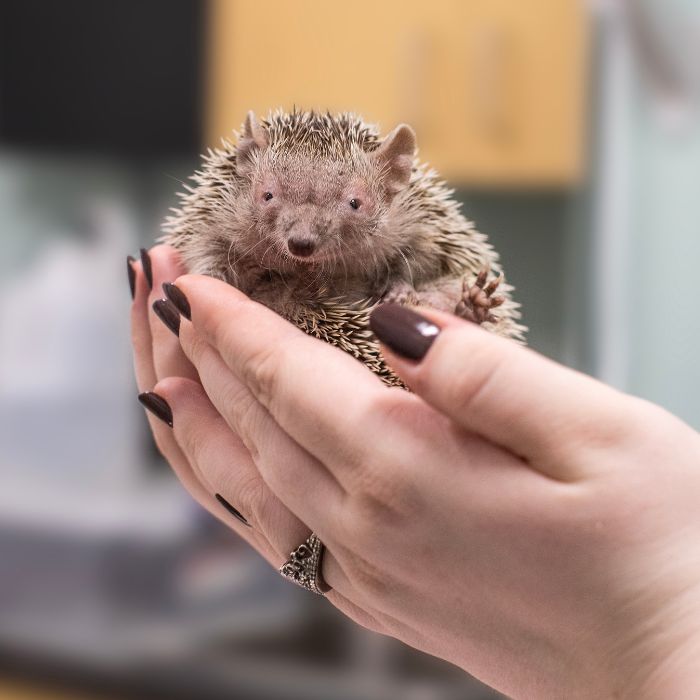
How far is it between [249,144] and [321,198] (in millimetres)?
114

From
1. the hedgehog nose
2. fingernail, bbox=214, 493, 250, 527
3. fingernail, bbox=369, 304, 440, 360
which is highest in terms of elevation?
fingernail, bbox=369, 304, 440, 360

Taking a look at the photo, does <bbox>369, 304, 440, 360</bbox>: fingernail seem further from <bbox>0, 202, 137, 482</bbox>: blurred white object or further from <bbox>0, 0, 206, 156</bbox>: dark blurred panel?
<bbox>0, 202, 137, 482</bbox>: blurred white object

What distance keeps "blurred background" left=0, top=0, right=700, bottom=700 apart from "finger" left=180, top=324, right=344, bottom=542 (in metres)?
1.24

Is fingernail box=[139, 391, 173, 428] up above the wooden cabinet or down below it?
below

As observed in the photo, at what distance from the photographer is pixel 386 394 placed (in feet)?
2.65

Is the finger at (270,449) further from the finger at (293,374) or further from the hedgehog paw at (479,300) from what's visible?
the hedgehog paw at (479,300)

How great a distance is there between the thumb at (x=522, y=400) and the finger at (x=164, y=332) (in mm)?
413

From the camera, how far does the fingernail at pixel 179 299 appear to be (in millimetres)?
978

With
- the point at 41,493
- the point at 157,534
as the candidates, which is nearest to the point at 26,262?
the point at 41,493

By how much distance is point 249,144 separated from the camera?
111cm

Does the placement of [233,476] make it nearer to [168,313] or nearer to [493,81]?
[168,313]

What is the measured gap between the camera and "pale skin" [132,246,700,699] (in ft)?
2.38

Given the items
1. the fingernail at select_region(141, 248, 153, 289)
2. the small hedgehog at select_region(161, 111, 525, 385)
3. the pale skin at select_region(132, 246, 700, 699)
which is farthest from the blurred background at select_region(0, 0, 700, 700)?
the pale skin at select_region(132, 246, 700, 699)

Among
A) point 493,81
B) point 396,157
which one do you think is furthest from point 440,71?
point 396,157
